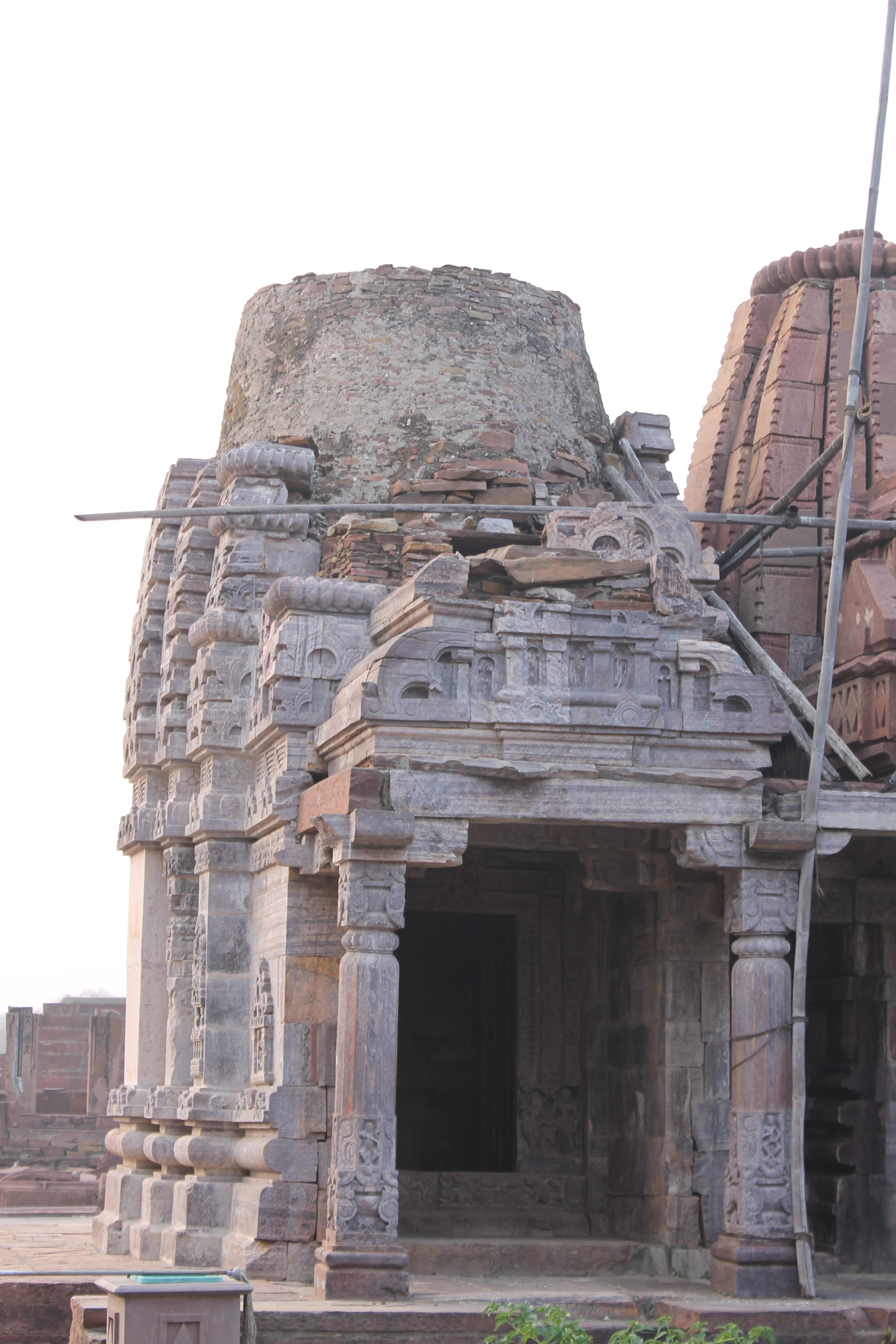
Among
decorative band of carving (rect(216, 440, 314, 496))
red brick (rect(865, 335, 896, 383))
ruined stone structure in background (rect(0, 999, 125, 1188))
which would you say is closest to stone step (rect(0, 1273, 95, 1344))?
decorative band of carving (rect(216, 440, 314, 496))

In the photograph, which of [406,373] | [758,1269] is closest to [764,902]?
[758,1269]

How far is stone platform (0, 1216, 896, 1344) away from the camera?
10438 mm

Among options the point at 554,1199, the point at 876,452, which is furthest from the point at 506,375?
the point at 554,1199

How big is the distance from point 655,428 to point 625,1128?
6267mm

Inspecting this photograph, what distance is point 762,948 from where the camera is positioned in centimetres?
1187

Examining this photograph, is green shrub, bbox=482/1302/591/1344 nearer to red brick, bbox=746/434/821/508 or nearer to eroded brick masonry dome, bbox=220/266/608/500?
eroded brick masonry dome, bbox=220/266/608/500

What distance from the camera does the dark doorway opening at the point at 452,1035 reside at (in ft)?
51.6

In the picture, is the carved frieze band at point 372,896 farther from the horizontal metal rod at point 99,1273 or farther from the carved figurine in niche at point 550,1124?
the carved figurine in niche at point 550,1124

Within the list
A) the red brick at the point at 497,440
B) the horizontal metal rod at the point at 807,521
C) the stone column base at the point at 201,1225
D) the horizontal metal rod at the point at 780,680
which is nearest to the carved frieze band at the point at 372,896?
the horizontal metal rod at the point at 780,680

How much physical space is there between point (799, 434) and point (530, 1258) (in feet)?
25.7

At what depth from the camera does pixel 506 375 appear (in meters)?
16.2

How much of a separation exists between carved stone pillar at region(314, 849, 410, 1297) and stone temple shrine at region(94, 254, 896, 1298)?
0.03 m

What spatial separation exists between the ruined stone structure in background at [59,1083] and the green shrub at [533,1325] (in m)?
17.8

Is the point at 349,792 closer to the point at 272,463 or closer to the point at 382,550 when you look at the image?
the point at 382,550
